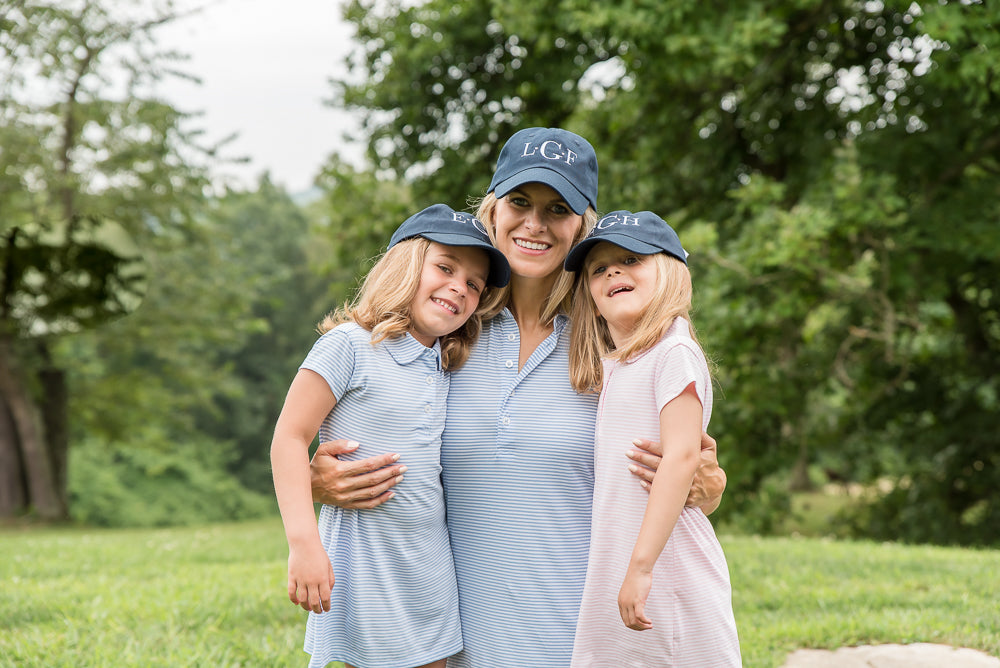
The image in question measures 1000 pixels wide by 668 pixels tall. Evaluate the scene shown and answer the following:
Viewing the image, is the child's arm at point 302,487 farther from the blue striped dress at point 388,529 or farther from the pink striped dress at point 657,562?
the pink striped dress at point 657,562

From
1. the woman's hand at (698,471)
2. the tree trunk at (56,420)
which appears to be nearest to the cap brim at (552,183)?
the woman's hand at (698,471)

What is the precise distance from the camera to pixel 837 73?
9.17 m

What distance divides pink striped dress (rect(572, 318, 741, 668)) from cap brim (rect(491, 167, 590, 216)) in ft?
1.49

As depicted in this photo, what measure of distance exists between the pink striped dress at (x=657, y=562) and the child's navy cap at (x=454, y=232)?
483 mm

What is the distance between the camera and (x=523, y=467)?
2.24 meters

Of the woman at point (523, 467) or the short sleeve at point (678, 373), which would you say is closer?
the short sleeve at point (678, 373)

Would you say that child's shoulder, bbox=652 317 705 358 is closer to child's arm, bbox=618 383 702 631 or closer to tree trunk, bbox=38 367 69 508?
child's arm, bbox=618 383 702 631

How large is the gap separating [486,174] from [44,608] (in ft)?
22.4

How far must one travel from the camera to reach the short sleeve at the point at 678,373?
2053 millimetres

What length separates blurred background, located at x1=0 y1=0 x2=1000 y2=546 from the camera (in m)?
7.58

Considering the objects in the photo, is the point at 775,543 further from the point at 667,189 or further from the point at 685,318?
the point at 685,318

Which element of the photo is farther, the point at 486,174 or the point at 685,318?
the point at 486,174

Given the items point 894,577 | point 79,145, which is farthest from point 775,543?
point 79,145

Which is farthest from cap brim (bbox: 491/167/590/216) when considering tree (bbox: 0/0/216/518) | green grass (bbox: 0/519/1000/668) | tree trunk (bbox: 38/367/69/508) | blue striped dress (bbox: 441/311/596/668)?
tree trunk (bbox: 38/367/69/508)
